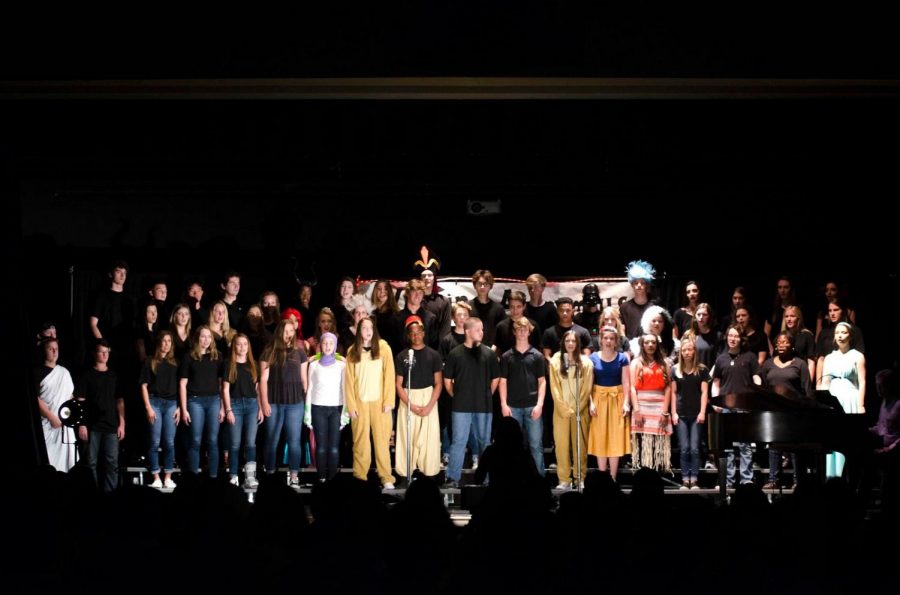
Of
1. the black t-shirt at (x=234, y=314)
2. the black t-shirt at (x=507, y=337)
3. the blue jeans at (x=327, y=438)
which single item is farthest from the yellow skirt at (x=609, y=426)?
A: the black t-shirt at (x=234, y=314)

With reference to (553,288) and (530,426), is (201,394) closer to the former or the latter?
(530,426)

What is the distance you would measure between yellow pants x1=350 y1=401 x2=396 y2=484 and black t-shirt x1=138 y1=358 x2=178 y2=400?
1.67 m

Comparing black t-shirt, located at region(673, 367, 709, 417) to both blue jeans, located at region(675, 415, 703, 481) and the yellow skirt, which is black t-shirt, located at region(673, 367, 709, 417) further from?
the yellow skirt

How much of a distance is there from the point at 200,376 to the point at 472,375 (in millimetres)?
2429

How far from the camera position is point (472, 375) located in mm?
8953

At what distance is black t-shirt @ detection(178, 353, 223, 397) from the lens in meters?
9.05

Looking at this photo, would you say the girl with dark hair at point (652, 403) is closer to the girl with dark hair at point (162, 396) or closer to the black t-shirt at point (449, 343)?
the black t-shirt at point (449, 343)

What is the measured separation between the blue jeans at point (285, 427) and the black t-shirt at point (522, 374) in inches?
73.7

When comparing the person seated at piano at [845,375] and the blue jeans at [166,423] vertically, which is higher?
the person seated at piano at [845,375]

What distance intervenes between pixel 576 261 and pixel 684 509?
7.47 meters

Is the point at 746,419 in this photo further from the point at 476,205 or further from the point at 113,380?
the point at 113,380

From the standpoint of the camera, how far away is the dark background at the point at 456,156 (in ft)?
18.4

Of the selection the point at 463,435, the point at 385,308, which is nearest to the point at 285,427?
the point at 385,308
